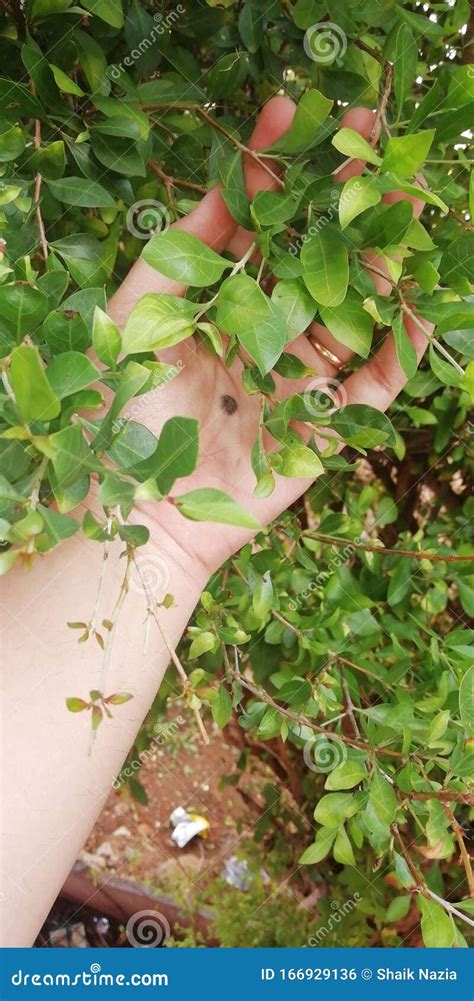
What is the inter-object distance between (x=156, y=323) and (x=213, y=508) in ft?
0.57

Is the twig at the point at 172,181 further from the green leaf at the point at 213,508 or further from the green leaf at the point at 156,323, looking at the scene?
the green leaf at the point at 213,508

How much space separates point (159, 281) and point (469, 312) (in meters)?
→ 0.27

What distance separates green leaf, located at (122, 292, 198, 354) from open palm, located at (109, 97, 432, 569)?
0.13 metres

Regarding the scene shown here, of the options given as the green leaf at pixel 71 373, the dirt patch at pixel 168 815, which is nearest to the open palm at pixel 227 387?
the green leaf at pixel 71 373

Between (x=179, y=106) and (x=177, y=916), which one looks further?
(x=177, y=916)

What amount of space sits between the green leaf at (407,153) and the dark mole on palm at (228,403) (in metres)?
0.29

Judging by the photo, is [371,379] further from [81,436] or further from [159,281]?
[81,436]

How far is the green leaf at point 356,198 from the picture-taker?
520mm

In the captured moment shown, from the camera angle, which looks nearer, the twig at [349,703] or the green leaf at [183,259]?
the green leaf at [183,259]

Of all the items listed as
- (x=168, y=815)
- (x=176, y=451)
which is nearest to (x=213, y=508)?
(x=176, y=451)

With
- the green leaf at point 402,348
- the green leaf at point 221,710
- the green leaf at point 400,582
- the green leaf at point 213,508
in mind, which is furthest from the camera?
the green leaf at point 400,582

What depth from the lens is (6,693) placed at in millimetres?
698

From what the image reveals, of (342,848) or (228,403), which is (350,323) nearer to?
(228,403)

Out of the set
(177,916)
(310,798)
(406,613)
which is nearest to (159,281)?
(406,613)
